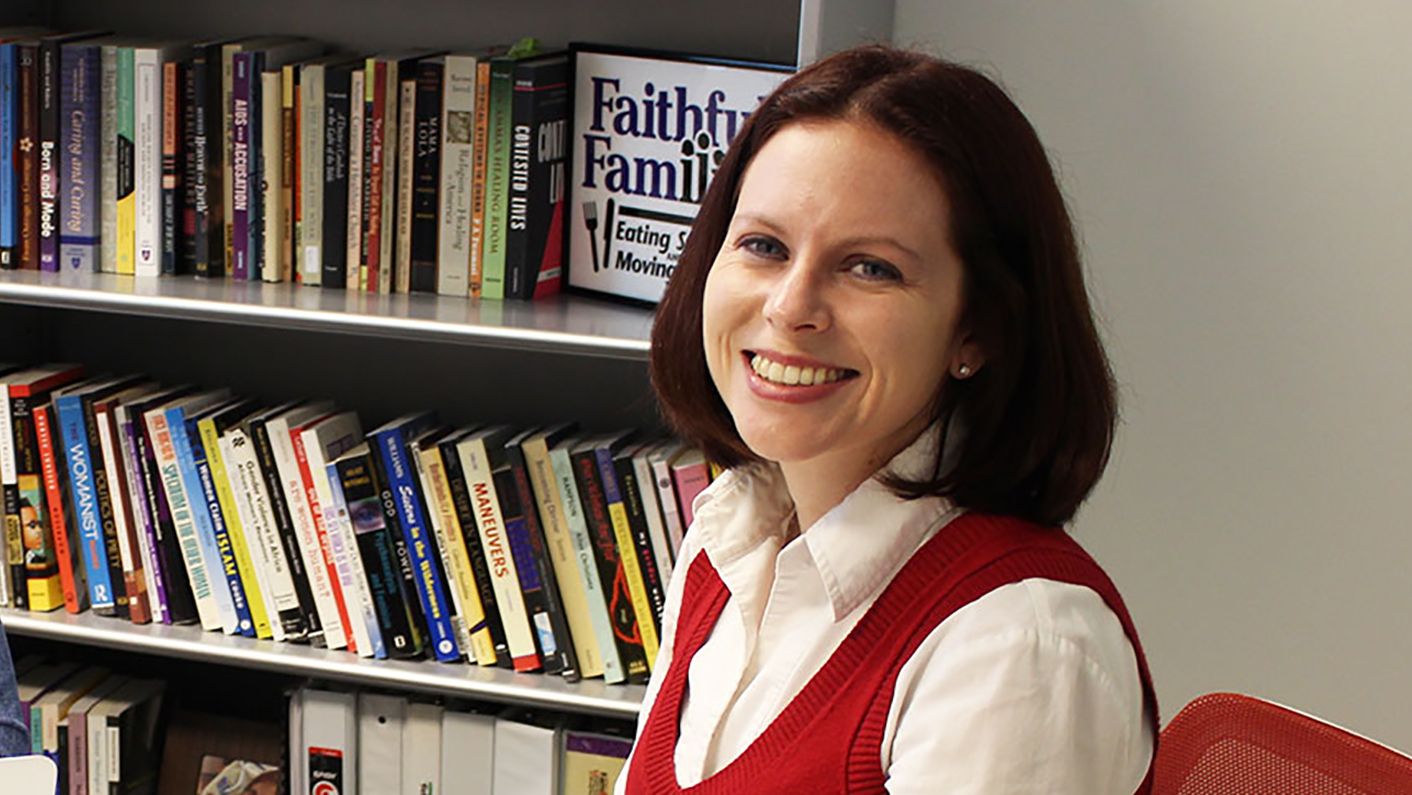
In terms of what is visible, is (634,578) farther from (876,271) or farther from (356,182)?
(876,271)

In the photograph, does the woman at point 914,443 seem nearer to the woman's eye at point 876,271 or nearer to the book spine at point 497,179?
the woman's eye at point 876,271

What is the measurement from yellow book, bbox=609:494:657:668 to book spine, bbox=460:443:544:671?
0.44 feet

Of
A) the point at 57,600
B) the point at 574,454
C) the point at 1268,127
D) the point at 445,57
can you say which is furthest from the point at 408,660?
the point at 1268,127

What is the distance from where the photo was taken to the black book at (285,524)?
6.79 feet

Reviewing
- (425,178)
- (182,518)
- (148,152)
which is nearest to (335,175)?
(425,178)

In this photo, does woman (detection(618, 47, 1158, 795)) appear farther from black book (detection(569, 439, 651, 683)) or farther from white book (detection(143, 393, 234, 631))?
white book (detection(143, 393, 234, 631))

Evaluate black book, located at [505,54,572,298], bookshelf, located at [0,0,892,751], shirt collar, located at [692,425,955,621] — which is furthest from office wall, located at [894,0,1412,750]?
shirt collar, located at [692,425,955,621]

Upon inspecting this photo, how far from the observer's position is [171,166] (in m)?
2.08

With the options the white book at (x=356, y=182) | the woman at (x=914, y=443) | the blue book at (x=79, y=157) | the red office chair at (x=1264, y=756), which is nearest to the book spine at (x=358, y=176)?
the white book at (x=356, y=182)

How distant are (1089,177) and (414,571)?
0.99 metres

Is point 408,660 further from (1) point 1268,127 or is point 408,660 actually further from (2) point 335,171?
(1) point 1268,127

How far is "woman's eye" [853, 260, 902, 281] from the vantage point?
1.15 metres

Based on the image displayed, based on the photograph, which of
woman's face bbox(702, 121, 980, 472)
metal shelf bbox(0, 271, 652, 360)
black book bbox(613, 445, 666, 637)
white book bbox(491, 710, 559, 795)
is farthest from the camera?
white book bbox(491, 710, 559, 795)

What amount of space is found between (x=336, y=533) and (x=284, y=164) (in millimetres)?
465
